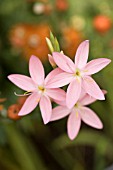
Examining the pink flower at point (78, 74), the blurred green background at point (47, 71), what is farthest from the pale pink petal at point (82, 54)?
the blurred green background at point (47, 71)

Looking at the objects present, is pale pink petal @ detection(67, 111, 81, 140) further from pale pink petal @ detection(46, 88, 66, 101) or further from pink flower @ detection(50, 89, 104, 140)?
pale pink petal @ detection(46, 88, 66, 101)

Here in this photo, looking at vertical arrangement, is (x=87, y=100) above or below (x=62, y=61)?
below

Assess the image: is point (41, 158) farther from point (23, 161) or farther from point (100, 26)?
point (100, 26)

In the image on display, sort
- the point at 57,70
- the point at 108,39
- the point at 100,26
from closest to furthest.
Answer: the point at 57,70 → the point at 100,26 → the point at 108,39

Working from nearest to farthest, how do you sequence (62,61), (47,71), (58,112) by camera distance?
(62,61) → (58,112) → (47,71)

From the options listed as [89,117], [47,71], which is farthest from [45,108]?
[47,71]

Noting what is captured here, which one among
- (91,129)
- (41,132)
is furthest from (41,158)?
(91,129)

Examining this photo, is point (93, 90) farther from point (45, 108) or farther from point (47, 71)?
point (47, 71)
